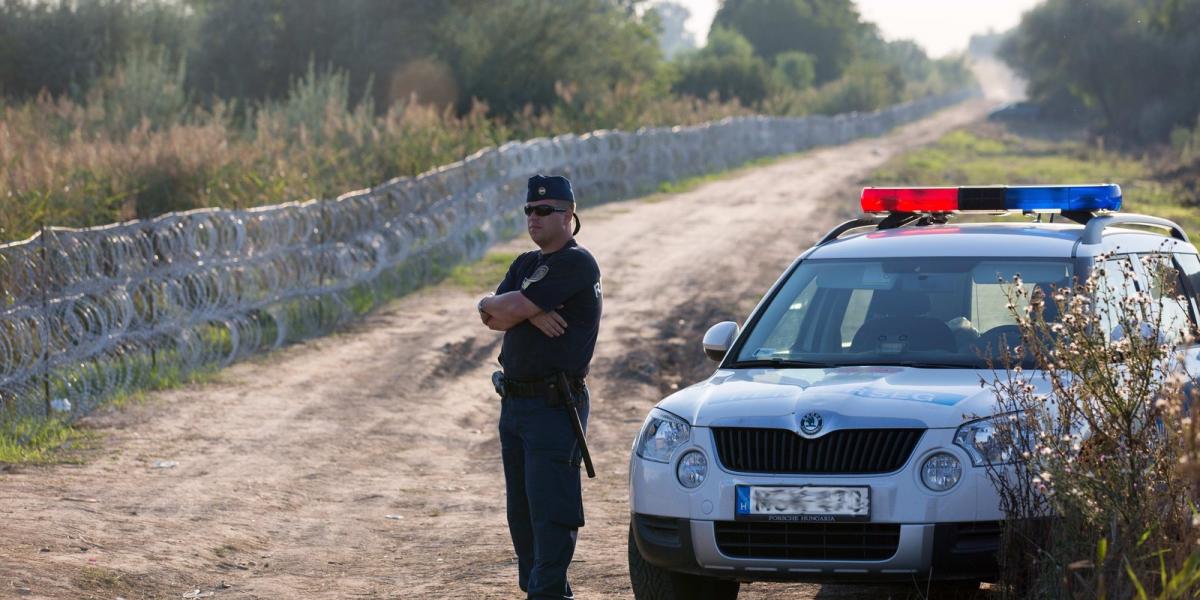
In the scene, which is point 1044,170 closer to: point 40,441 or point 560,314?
point 40,441

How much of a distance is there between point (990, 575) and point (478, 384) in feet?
28.9

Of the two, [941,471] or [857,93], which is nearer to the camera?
[941,471]

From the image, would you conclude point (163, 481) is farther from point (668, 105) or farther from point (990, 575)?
point (668, 105)

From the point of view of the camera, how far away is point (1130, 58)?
62.3 metres

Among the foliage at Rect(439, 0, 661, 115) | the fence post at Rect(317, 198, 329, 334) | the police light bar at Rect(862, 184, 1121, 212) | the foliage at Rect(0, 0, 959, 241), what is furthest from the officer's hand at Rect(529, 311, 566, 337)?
the foliage at Rect(439, 0, 661, 115)

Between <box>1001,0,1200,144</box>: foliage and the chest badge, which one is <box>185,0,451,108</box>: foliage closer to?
<box>1001,0,1200,144</box>: foliage

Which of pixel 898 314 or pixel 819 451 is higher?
pixel 898 314

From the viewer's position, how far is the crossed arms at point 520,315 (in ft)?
21.0

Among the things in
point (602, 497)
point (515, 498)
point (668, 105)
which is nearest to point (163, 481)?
point (602, 497)

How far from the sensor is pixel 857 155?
49.2 metres

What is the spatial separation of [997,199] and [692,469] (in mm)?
2635

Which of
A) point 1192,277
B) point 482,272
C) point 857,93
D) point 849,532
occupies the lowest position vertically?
point 857,93

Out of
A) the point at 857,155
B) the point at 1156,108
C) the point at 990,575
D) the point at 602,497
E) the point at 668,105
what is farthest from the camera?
the point at 1156,108

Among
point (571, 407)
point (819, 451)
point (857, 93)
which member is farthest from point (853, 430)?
point (857, 93)
